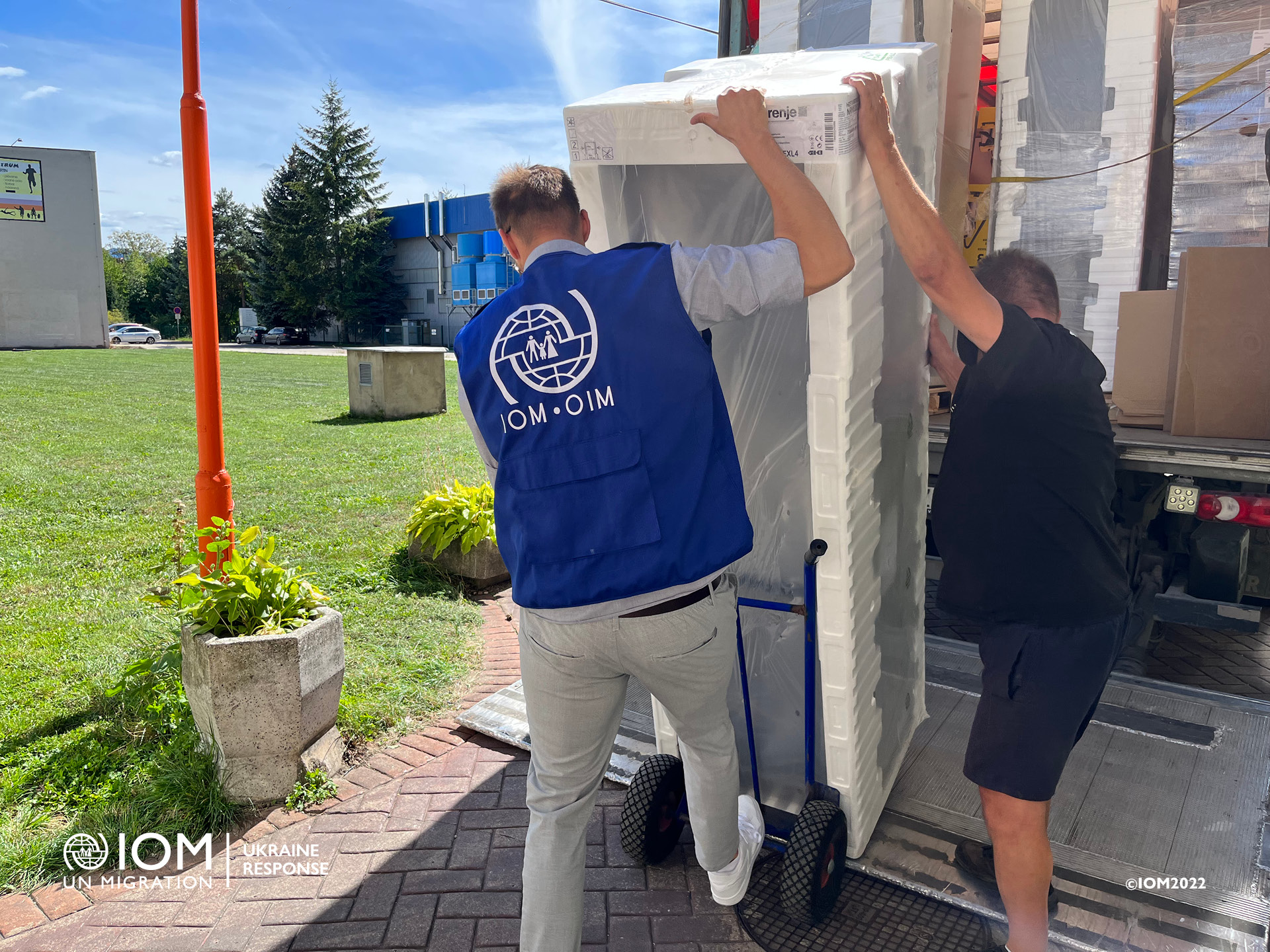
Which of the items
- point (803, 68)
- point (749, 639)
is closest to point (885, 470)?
point (749, 639)

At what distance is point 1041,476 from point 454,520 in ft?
14.0

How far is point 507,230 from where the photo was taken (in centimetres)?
220

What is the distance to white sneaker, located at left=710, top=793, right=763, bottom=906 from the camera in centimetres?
254

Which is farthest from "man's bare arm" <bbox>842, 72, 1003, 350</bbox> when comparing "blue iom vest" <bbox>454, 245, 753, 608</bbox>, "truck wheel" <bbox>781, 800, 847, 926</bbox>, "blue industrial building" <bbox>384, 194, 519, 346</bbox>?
"blue industrial building" <bbox>384, 194, 519, 346</bbox>

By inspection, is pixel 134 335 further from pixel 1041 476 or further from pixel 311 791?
pixel 1041 476

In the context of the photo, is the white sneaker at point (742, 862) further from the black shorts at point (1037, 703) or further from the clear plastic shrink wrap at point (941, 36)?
the clear plastic shrink wrap at point (941, 36)

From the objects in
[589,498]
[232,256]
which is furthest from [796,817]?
[232,256]

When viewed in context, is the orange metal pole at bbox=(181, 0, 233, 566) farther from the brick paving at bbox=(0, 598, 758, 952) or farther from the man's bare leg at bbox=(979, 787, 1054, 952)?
the man's bare leg at bbox=(979, 787, 1054, 952)

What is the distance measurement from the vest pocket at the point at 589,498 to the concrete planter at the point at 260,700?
1644 mm

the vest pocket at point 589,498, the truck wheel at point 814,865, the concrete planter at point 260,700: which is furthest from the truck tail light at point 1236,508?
the concrete planter at point 260,700

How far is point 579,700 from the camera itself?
2139 millimetres

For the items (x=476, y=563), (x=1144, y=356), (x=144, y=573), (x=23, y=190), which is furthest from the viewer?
(x=23, y=190)

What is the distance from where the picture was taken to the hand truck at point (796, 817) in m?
2.55

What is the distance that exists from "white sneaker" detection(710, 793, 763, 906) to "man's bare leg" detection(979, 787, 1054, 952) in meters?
0.71
